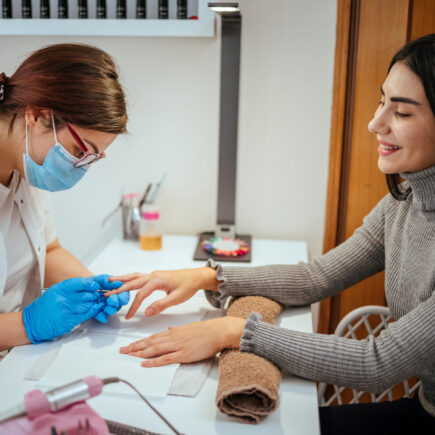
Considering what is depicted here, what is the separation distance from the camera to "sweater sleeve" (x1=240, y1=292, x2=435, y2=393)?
36.9 inches

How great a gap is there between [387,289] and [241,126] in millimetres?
912

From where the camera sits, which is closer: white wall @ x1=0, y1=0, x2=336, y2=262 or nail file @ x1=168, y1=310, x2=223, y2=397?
nail file @ x1=168, y1=310, x2=223, y2=397

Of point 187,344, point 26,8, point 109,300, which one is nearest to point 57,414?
point 187,344

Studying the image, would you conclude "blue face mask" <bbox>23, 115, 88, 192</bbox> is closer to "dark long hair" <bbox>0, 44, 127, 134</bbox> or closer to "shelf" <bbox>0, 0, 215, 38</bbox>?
"dark long hair" <bbox>0, 44, 127, 134</bbox>

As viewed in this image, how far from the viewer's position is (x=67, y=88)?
3.60 ft

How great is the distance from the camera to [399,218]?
3.95 feet

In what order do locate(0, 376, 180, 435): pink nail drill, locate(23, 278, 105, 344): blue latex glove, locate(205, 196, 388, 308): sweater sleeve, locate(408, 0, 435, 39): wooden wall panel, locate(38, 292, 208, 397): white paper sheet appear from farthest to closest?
locate(408, 0, 435, 39): wooden wall panel, locate(205, 196, 388, 308): sweater sleeve, locate(23, 278, 105, 344): blue latex glove, locate(38, 292, 208, 397): white paper sheet, locate(0, 376, 180, 435): pink nail drill

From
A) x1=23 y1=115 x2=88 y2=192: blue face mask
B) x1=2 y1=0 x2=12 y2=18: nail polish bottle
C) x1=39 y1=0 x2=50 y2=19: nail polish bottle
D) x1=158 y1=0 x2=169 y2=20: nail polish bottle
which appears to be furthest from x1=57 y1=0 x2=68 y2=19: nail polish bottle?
x1=23 y1=115 x2=88 y2=192: blue face mask

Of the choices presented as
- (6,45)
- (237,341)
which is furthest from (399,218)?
(6,45)

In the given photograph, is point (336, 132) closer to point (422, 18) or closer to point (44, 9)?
point (422, 18)

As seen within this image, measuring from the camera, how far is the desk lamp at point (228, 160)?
1.70 meters

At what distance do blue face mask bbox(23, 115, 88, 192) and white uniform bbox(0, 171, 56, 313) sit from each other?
82mm

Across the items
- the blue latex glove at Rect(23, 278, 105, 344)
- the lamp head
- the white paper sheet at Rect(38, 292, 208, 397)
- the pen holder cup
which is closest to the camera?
the white paper sheet at Rect(38, 292, 208, 397)

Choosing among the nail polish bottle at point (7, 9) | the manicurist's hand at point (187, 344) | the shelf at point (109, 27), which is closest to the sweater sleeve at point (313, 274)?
the manicurist's hand at point (187, 344)
